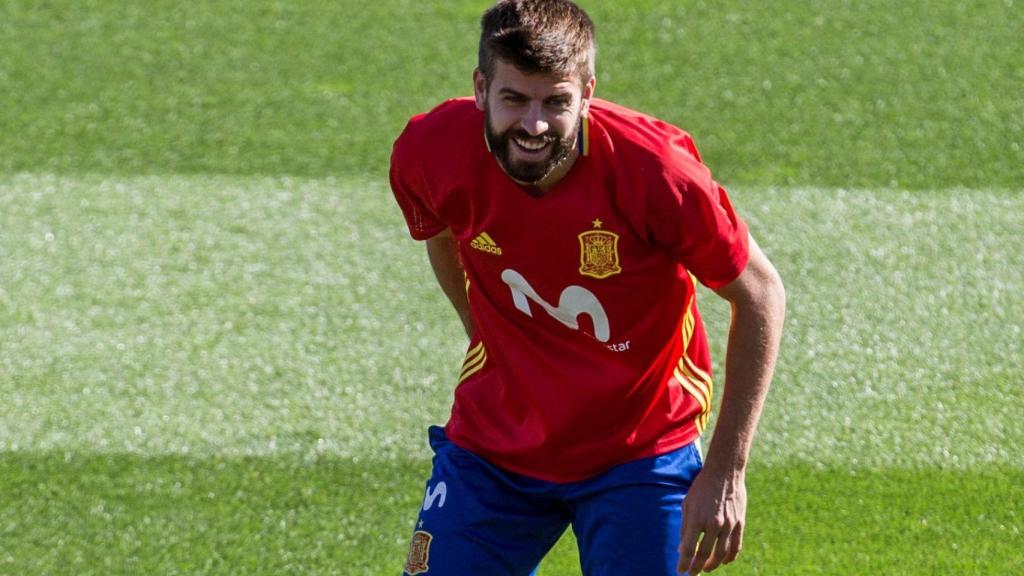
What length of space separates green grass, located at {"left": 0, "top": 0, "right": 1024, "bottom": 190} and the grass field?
18 mm

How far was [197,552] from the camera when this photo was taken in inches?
166

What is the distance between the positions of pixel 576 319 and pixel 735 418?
400 millimetres

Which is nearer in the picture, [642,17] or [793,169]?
[793,169]

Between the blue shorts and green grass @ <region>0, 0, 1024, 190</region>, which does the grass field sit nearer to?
green grass @ <region>0, 0, 1024, 190</region>

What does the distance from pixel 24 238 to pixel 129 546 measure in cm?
224

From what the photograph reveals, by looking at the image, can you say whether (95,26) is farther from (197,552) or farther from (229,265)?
(197,552)

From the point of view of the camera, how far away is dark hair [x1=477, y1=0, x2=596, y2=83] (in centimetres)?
282

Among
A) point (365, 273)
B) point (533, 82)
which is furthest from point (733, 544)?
point (365, 273)

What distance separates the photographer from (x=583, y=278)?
10.0ft

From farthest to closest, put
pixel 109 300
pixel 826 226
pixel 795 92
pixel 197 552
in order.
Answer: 1. pixel 795 92
2. pixel 826 226
3. pixel 109 300
4. pixel 197 552

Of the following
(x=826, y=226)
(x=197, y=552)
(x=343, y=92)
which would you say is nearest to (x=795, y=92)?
(x=826, y=226)

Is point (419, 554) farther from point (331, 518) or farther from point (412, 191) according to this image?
point (331, 518)

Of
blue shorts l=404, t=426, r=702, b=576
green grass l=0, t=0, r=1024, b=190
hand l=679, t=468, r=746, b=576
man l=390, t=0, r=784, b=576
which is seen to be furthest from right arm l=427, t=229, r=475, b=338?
green grass l=0, t=0, r=1024, b=190

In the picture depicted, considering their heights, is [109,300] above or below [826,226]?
below
